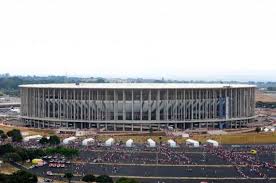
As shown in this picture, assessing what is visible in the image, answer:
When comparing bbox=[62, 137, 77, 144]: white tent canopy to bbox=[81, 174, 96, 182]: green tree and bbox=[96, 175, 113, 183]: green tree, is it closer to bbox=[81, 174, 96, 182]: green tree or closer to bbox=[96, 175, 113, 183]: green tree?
bbox=[81, 174, 96, 182]: green tree

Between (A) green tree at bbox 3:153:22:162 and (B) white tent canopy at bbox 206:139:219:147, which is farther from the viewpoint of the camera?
(B) white tent canopy at bbox 206:139:219:147

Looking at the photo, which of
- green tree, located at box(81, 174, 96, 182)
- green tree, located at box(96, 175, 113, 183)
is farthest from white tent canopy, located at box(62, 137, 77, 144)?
green tree, located at box(96, 175, 113, 183)

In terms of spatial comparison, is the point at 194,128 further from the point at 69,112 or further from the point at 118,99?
the point at 69,112

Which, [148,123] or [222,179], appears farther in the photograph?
[148,123]

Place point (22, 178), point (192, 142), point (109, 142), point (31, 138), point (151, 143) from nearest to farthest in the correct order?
point (22, 178)
point (151, 143)
point (109, 142)
point (192, 142)
point (31, 138)

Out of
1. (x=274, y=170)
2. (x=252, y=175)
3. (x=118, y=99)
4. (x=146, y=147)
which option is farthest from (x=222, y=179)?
(x=118, y=99)

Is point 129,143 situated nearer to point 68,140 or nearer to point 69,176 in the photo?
point 68,140

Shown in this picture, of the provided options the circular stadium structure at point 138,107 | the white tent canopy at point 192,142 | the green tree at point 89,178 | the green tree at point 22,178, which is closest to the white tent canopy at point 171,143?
the white tent canopy at point 192,142

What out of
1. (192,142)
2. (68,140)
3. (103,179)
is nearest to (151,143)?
(192,142)
